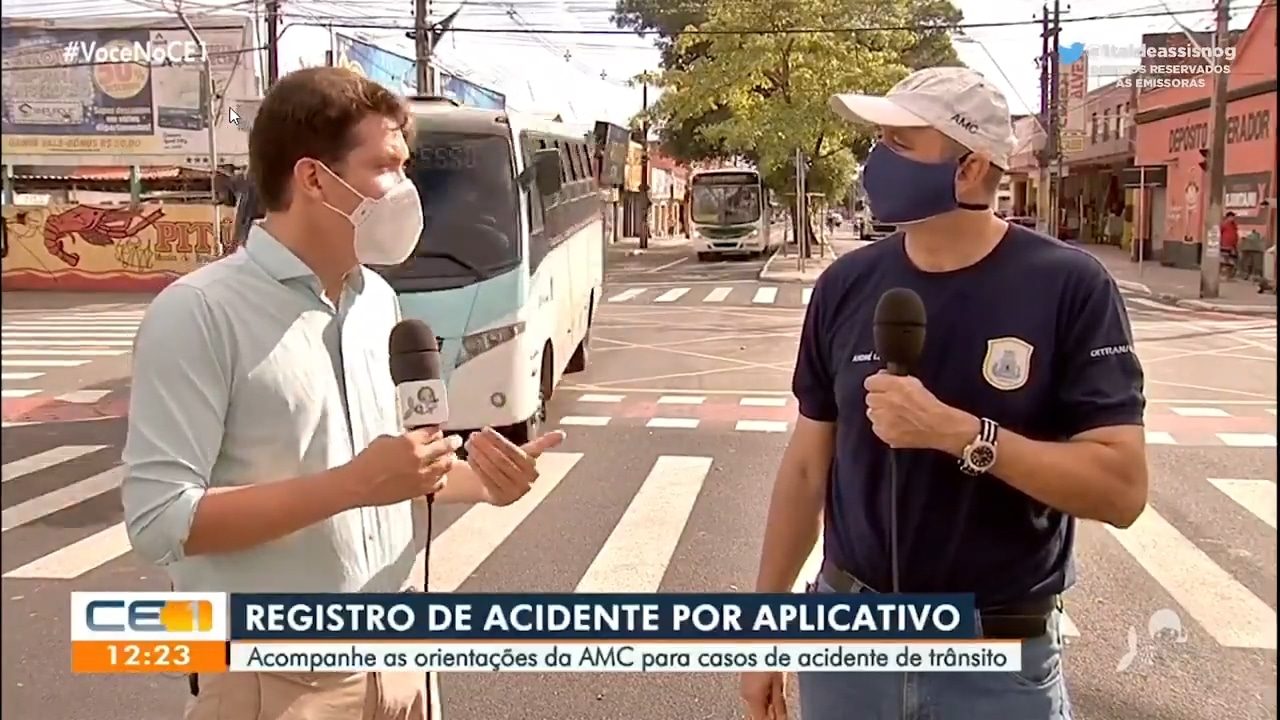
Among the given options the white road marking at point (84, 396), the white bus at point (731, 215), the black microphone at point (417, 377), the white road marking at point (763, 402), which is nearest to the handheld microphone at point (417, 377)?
the black microphone at point (417, 377)

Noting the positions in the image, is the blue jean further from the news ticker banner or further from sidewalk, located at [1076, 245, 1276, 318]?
sidewalk, located at [1076, 245, 1276, 318]

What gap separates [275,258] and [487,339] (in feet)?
11.9

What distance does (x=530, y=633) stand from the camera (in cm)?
192

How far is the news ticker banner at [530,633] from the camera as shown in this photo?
1.79 metres

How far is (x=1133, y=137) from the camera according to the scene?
17.3 m

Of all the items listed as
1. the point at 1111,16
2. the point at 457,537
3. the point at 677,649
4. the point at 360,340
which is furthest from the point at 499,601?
the point at 457,537

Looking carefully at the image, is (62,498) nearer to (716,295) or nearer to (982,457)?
(982,457)

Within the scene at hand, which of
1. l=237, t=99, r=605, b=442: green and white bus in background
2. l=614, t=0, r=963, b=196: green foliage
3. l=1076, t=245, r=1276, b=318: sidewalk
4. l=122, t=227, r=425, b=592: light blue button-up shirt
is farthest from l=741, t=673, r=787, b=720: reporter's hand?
l=1076, t=245, r=1276, b=318: sidewalk

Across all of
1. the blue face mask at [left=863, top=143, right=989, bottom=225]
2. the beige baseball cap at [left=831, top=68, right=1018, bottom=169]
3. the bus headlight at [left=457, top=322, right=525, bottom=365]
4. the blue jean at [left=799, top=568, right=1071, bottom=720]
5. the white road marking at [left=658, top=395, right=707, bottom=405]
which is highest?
the beige baseball cap at [left=831, top=68, right=1018, bottom=169]

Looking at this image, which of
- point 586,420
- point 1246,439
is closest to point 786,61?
point 586,420

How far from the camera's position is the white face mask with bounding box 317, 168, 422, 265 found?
5.58 feet

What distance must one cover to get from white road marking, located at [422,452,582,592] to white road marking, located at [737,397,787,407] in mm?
2719

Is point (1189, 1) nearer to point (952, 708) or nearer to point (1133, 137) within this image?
point (952, 708)

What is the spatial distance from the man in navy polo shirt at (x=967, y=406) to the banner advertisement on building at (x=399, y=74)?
→ 93 centimetres
